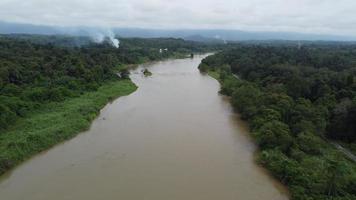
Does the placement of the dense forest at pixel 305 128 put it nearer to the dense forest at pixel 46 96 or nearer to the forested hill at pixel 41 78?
the dense forest at pixel 46 96

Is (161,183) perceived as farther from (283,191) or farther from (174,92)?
(174,92)

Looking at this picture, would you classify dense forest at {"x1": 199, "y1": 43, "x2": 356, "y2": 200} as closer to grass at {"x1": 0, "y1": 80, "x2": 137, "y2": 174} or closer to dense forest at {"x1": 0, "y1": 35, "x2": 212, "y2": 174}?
grass at {"x1": 0, "y1": 80, "x2": 137, "y2": 174}

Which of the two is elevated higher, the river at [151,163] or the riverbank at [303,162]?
the riverbank at [303,162]

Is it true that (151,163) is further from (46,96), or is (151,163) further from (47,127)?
(46,96)

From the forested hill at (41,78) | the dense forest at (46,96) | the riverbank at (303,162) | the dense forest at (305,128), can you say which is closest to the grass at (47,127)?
the dense forest at (46,96)

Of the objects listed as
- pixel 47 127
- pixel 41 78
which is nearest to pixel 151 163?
pixel 47 127

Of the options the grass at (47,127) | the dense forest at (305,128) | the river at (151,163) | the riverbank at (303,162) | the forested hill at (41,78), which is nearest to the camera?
the riverbank at (303,162)

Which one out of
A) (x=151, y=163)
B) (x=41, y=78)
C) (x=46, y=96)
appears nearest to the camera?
(x=151, y=163)
